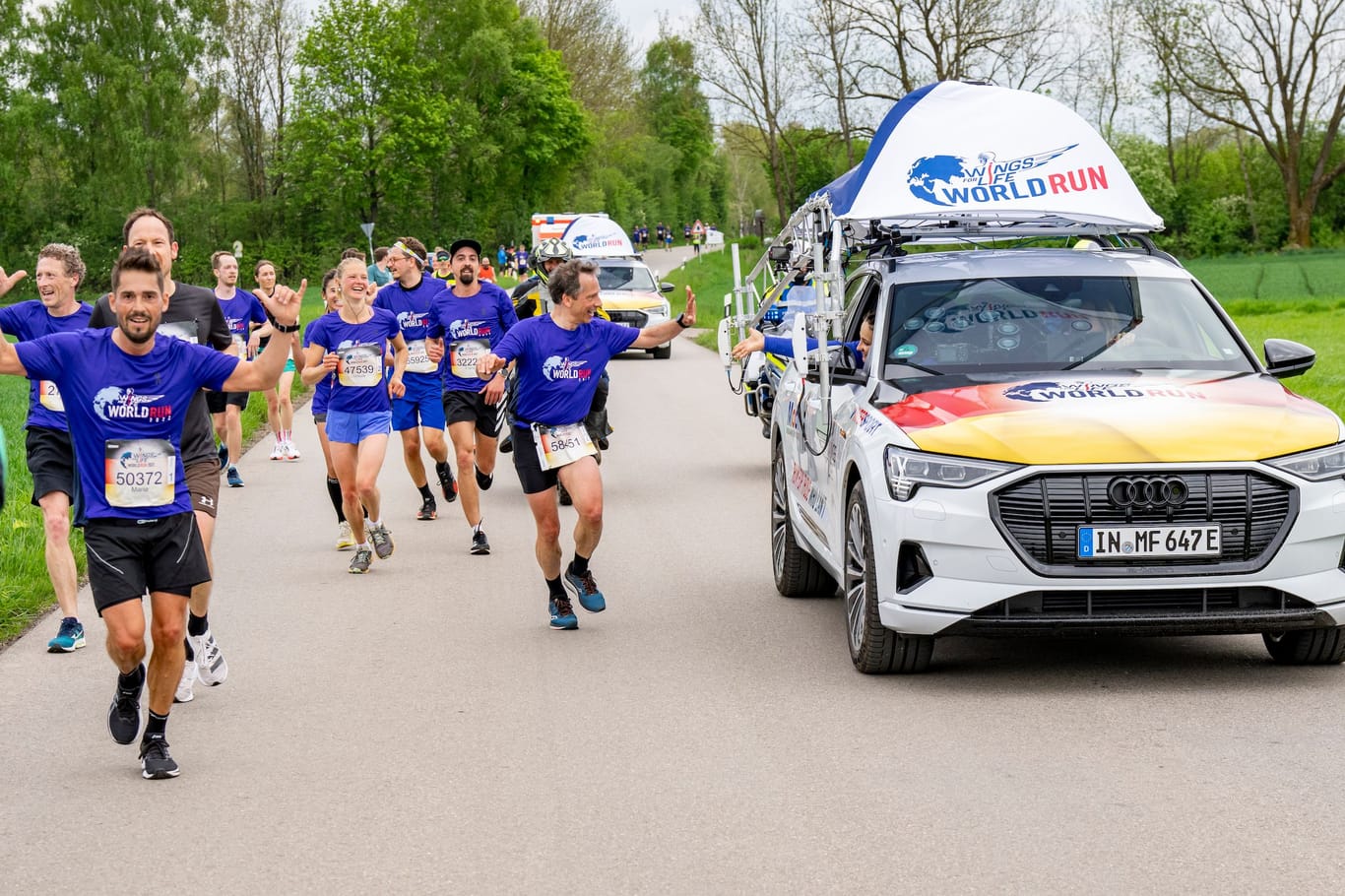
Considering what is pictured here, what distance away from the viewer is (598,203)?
4173 inches

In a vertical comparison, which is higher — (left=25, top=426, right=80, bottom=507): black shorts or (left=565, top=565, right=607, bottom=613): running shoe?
(left=25, top=426, right=80, bottom=507): black shorts

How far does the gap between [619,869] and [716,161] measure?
150m

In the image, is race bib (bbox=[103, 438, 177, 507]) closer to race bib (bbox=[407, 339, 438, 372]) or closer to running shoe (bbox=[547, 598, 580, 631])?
running shoe (bbox=[547, 598, 580, 631])

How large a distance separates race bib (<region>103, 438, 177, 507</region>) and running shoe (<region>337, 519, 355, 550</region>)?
5467 mm

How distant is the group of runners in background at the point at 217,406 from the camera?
6.30 meters

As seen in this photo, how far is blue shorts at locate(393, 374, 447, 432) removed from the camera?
42.9 feet

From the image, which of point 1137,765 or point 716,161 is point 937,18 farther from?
point 716,161

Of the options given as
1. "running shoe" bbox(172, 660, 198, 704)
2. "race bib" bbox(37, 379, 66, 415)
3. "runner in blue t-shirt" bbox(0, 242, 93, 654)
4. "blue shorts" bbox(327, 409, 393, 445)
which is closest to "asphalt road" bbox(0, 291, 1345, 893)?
"running shoe" bbox(172, 660, 198, 704)

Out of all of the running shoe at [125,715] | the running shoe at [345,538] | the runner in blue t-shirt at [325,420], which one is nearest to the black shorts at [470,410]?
the runner in blue t-shirt at [325,420]

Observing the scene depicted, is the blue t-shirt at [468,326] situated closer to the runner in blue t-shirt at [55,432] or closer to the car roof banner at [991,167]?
the car roof banner at [991,167]

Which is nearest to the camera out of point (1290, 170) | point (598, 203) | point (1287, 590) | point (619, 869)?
point (619, 869)

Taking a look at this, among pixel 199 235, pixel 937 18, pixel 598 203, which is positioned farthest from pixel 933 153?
pixel 598 203

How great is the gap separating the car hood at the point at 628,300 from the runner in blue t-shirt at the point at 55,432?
23461 millimetres

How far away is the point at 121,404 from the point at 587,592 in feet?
10.8
